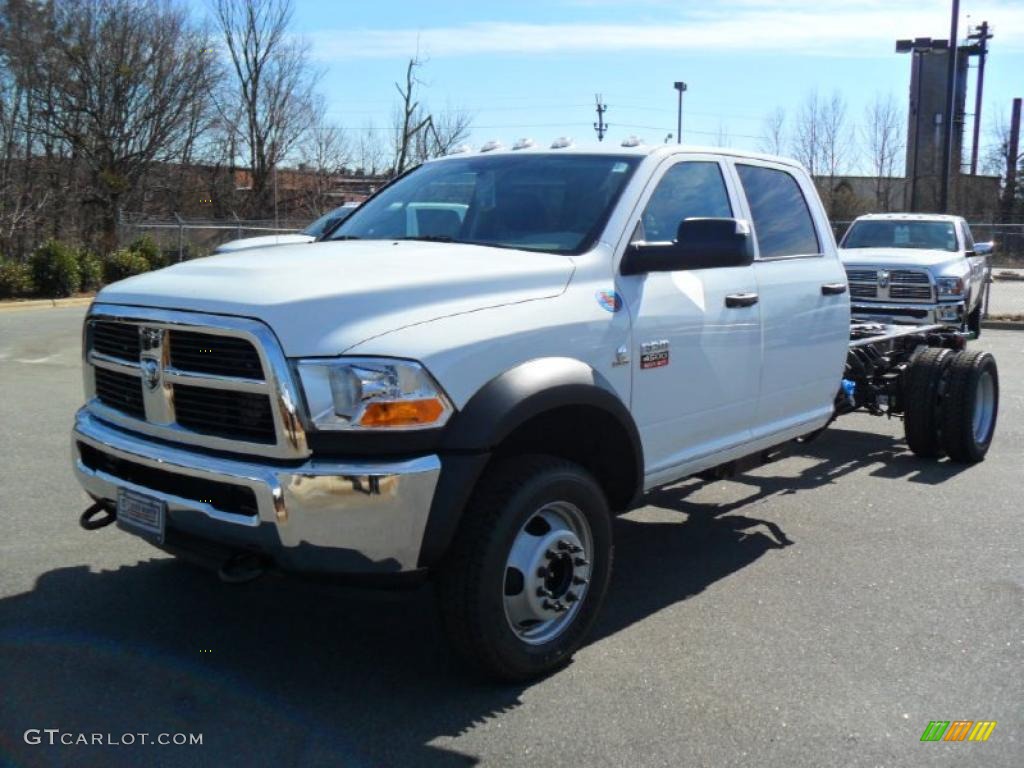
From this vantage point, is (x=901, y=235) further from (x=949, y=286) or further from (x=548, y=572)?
(x=548, y=572)

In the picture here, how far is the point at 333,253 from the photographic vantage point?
441cm

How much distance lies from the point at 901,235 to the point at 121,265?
1660 cm

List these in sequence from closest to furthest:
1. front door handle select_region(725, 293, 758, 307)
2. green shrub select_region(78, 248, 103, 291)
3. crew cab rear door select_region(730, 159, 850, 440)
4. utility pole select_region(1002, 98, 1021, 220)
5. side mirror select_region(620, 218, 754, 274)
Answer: side mirror select_region(620, 218, 754, 274) → front door handle select_region(725, 293, 758, 307) → crew cab rear door select_region(730, 159, 850, 440) → green shrub select_region(78, 248, 103, 291) → utility pole select_region(1002, 98, 1021, 220)

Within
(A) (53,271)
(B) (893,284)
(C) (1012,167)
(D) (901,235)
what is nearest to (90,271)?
(A) (53,271)

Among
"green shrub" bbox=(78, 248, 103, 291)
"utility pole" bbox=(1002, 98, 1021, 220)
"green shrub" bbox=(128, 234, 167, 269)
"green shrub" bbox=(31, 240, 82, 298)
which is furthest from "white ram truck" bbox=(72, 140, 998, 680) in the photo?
"utility pole" bbox=(1002, 98, 1021, 220)

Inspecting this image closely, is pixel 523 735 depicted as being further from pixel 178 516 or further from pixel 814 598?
pixel 814 598

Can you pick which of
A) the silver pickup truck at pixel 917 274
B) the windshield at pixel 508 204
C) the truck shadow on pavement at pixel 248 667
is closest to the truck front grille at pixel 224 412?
the truck shadow on pavement at pixel 248 667

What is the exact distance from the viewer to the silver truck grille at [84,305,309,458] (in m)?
3.49

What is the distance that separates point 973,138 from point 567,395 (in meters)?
63.6

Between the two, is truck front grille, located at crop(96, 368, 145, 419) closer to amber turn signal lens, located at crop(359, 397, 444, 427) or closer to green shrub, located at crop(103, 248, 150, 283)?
amber turn signal lens, located at crop(359, 397, 444, 427)

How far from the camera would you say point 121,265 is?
77.5 ft

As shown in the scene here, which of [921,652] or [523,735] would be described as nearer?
[523,735]

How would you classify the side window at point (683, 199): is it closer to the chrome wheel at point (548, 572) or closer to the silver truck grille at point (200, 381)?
the chrome wheel at point (548, 572)

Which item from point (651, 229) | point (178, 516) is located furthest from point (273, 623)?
point (651, 229)
